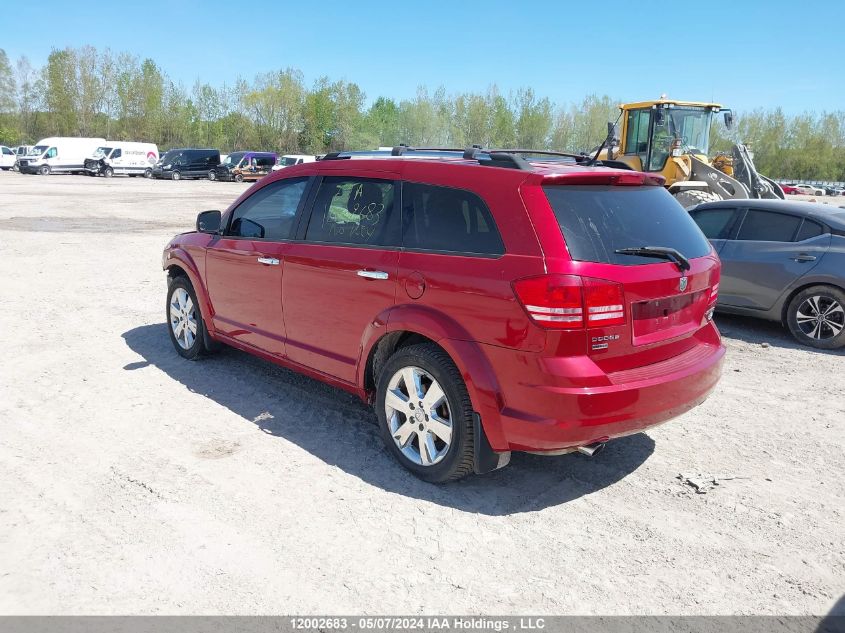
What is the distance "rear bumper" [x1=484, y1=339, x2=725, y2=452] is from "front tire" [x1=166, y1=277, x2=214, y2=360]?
11.4 ft

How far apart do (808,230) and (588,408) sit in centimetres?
540

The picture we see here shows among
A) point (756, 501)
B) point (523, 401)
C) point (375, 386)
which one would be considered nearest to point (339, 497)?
point (375, 386)

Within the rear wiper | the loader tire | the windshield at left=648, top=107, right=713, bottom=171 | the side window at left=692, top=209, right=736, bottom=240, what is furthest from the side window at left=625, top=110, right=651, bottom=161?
the rear wiper

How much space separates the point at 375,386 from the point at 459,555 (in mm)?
1404

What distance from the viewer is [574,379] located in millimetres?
3332

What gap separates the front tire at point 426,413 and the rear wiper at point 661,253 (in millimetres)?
1108

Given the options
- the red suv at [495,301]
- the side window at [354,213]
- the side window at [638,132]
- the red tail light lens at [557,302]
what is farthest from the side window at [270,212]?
the side window at [638,132]

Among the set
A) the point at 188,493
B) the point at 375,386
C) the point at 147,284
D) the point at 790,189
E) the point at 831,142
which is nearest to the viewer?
the point at 188,493

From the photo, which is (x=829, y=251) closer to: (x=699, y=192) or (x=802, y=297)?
(x=802, y=297)

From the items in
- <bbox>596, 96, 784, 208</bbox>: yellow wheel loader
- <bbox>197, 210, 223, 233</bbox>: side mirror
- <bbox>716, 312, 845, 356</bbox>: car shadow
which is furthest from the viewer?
<bbox>596, 96, 784, 208</bbox>: yellow wheel loader

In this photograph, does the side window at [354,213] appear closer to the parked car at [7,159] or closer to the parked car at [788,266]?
the parked car at [788,266]

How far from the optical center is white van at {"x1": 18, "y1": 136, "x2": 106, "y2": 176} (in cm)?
4547

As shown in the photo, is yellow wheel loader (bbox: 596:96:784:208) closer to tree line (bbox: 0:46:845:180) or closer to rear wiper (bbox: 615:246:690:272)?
rear wiper (bbox: 615:246:690:272)

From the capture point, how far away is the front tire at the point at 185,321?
607 cm
